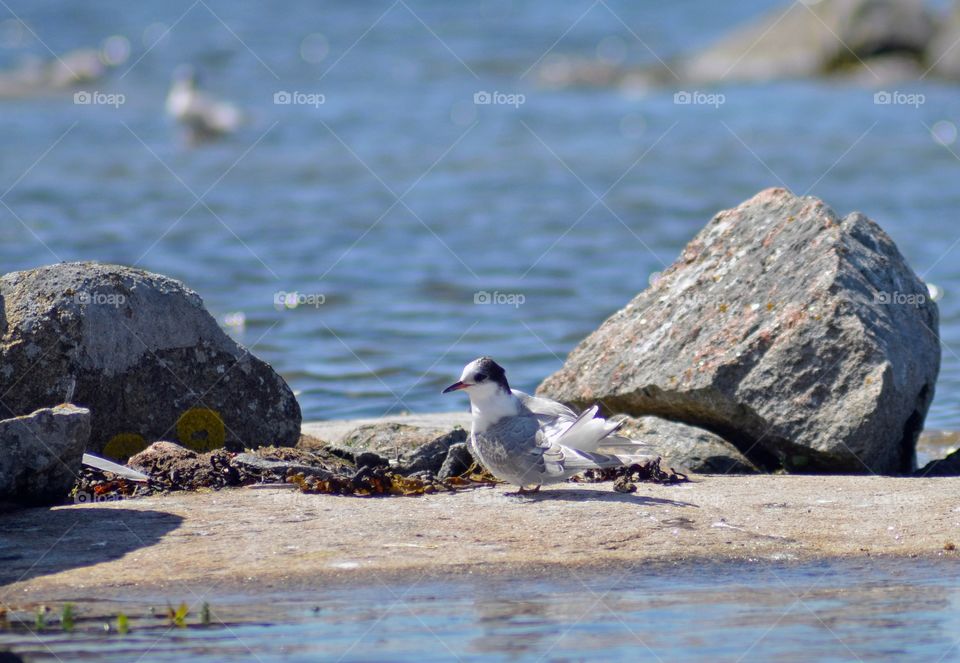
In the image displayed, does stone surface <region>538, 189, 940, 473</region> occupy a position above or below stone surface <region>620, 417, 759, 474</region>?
above

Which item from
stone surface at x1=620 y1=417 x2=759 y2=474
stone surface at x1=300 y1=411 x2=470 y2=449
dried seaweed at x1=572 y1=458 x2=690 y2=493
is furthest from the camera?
stone surface at x1=300 y1=411 x2=470 y2=449

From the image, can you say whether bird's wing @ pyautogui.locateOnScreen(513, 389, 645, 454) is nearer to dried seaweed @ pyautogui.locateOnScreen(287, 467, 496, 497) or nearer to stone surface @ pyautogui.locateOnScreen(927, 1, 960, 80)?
dried seaweed @ pyautogui.locateOnScreen(287, 467, 496, 497)

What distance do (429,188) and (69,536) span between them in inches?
643

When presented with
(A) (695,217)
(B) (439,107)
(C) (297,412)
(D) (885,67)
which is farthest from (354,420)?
(D) (885,67)

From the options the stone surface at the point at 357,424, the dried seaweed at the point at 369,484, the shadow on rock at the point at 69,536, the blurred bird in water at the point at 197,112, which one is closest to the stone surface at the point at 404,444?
the dried seaweed at the point at 369,484

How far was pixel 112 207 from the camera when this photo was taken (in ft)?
71.6

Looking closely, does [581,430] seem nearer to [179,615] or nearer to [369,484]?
[369,484]

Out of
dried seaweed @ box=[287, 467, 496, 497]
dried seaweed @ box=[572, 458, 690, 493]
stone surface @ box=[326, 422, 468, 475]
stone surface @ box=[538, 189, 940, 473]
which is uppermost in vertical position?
stone surface @ box=[538, 189, 940, 473]

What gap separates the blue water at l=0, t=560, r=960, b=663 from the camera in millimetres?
5500

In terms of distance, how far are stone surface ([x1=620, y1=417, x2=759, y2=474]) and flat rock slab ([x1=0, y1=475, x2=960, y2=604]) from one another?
2.15ft

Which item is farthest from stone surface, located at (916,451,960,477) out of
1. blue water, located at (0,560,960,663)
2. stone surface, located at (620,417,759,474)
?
blue water, located at (0,560,960,663)

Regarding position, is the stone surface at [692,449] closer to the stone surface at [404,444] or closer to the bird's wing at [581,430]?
the bird's wing at [581,430]

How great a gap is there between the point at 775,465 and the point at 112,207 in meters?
15.0

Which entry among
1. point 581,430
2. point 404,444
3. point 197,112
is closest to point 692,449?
point 581,430
